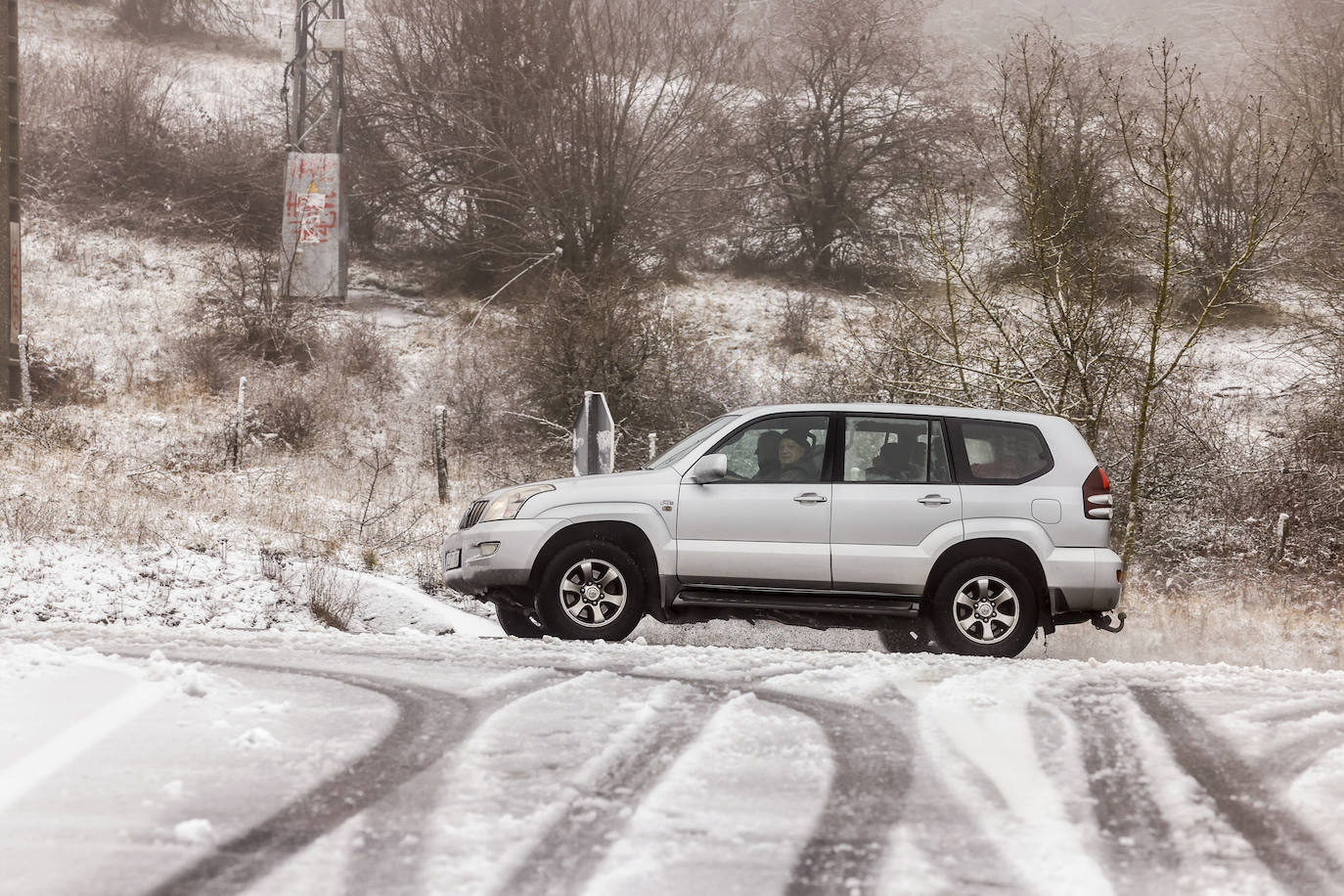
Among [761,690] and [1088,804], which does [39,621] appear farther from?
[1088,804]

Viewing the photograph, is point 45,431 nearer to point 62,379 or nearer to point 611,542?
point 62,379

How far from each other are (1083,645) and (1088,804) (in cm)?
607

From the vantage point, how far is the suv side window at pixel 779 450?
8.84 metres

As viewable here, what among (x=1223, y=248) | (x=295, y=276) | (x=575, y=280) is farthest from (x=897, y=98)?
(x=295, y=276)

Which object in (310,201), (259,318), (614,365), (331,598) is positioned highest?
(310,201)

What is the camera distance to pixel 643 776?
5.10m

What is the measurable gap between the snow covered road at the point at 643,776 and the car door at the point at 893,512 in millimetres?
1018

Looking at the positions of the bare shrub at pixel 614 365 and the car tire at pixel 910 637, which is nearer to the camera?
the car tire at pixel 910 637

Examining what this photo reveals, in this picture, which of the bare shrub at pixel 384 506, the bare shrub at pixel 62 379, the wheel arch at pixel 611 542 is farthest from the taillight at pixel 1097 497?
the bare shrub at pixel 62 379

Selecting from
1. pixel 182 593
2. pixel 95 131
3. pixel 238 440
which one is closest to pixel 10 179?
pixel 238 440

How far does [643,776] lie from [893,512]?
3.99 m

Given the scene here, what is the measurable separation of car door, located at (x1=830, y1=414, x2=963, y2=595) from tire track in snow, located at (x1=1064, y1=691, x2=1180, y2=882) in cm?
182

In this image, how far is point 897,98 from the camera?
32750mm

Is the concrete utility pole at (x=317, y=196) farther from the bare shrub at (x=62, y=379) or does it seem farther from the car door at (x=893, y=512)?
the car door at (x=893, y=512)
